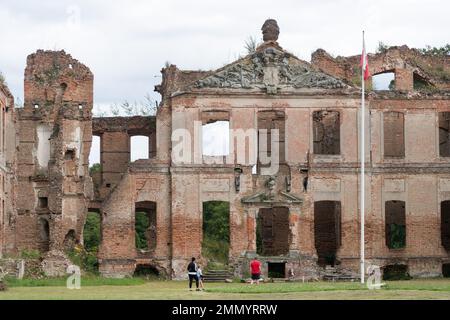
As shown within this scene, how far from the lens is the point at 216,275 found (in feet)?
149

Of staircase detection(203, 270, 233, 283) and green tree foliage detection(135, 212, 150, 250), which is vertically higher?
green tree foliage detection(135, 212, 150, 250)

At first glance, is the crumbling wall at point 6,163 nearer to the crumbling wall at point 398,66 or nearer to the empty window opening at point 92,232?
the empty window opening at point 92,232

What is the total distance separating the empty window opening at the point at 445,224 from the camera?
4925 centimetres

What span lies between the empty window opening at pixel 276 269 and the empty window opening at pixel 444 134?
8373mm

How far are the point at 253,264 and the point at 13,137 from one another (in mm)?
12108

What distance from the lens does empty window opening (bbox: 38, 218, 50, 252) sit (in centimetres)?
4844

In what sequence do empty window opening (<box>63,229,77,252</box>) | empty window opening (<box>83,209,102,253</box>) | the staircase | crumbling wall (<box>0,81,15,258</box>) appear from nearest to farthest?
the staircase, crumbling wall (<box>0,81,15,258</box>), empty window opening (<box>63,229,77,252</box>), empty window opening (<box>83,209,102,253</box>)

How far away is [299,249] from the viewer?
46.3 m

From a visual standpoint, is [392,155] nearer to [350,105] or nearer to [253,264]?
[350,105]

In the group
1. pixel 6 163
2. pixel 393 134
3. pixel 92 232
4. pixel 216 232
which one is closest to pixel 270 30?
pixel 393 134

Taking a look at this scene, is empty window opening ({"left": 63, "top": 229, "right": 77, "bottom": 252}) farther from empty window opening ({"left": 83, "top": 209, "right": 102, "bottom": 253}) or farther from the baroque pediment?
the baroque pediment

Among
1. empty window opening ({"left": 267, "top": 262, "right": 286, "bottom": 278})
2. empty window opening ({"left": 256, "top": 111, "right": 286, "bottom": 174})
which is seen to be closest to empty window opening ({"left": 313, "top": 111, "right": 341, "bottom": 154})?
empty window opening ({"left": 256, "top": 111, "right": 286, "bottom": 174})

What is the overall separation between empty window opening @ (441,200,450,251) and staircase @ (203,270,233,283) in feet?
30.6

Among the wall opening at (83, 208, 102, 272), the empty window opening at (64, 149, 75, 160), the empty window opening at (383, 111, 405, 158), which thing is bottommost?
the wall opening at (83, 208, 102, 272)
